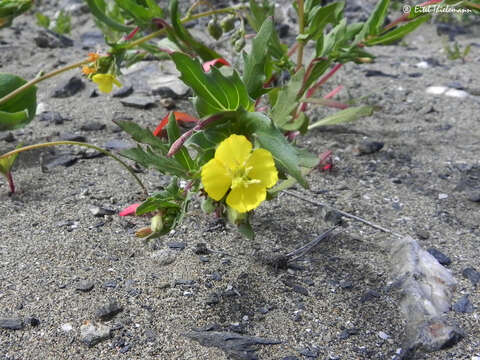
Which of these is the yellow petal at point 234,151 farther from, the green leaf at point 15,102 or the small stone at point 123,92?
the small stone at point 123,92

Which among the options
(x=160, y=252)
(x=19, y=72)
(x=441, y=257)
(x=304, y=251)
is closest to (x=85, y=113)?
(x=19, y=72)

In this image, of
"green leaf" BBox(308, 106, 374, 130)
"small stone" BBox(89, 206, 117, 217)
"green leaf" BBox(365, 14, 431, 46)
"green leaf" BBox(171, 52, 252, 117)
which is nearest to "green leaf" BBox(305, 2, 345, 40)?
"green leaf" BBox(365, 14, 431, 46)

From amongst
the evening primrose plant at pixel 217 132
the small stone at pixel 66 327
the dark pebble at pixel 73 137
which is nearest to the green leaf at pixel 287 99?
the evening primrose plant at pixel 217 132

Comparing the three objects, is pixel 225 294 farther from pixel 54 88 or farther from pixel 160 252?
pixel 54 88

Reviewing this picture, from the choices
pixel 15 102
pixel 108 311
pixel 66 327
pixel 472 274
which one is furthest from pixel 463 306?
pixel 15 102

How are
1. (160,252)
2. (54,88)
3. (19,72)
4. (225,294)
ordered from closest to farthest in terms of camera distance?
(225,294)
(160,252)
(54,88)
(19,72)

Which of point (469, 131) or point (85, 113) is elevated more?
point (85, 113)
